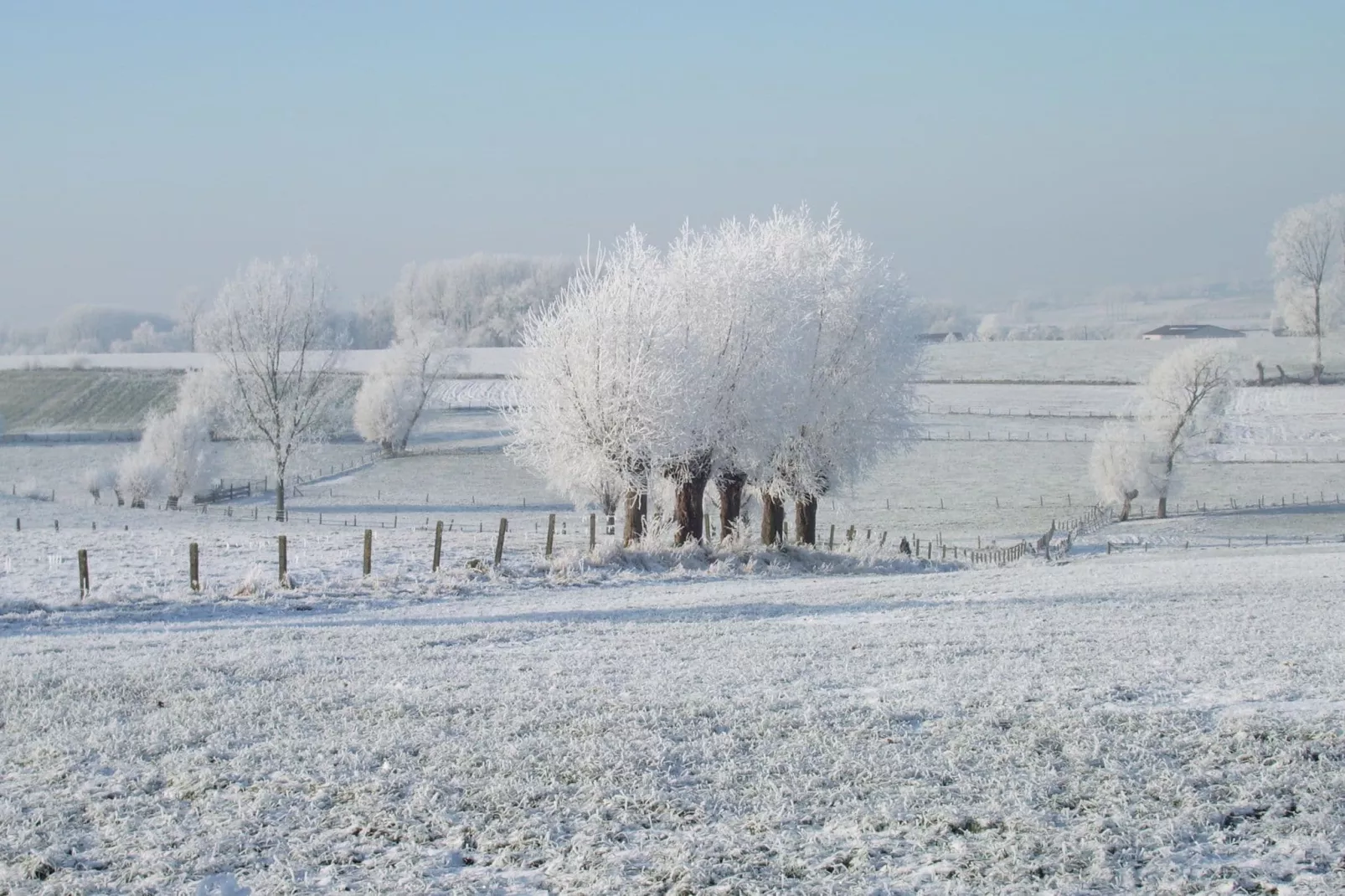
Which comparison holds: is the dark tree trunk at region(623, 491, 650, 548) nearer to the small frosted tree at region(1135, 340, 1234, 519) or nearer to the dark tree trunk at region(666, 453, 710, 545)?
the dark tree trunk at region(666, 453, 710, 545)

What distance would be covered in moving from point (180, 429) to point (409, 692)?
67.5m

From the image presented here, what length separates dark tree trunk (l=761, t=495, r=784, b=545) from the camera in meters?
38.1

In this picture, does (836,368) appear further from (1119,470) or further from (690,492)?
(1119,470)

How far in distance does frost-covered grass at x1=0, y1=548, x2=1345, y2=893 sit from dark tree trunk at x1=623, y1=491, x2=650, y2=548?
20.0m

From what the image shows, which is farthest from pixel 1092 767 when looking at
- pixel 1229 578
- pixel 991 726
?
pixel 1229 578

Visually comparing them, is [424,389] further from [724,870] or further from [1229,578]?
[724,870]

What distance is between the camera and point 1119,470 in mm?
68438

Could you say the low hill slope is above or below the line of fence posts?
above

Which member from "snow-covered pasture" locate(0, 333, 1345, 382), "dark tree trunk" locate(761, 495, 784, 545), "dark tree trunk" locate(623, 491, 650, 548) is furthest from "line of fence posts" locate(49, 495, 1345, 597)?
"snow-covered pasture" locate(0, 333, 1345, 382)

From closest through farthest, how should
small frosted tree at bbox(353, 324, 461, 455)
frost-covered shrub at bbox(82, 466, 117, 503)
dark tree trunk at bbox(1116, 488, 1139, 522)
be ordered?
1. dark tree trunk at bbox(1116, 488, 1139, 522)
2. frost-covered shrub at bbox(82, 466, 117, 503)
3. small frosted tree at bbox(353, 324, 461, 455)

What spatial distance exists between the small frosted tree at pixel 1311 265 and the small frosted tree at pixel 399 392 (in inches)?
2890

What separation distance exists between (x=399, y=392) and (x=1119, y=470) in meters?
52.8

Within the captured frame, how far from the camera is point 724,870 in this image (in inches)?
251

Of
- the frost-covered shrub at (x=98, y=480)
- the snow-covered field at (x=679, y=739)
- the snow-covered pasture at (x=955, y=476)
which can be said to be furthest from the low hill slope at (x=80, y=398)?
the snow-covered field at (x=679, y=739)
